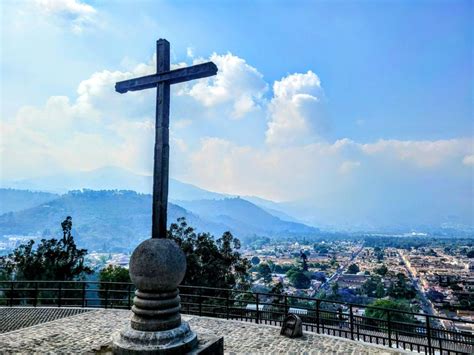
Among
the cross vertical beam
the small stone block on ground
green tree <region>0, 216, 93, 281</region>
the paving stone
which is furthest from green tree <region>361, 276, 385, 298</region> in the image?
the cross vertical beam

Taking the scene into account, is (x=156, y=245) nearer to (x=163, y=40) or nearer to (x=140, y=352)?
(x=140, y=352)

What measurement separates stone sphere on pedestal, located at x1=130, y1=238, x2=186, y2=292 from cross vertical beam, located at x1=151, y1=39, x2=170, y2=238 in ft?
1.78

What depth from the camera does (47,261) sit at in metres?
21.0

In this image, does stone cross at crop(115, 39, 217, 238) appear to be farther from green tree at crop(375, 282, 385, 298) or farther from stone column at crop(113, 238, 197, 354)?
green tree at crop(375, 282, 385, 298)

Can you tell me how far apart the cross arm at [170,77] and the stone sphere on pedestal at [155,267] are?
3.00 meters

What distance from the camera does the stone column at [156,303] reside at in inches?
192

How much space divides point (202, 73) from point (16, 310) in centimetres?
1152

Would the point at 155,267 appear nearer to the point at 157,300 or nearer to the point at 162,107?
the point at 157,300

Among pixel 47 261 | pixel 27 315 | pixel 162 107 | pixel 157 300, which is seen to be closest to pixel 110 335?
pixel 27 315

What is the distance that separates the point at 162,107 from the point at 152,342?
3978 millimetres

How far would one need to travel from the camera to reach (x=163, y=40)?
20.9ft

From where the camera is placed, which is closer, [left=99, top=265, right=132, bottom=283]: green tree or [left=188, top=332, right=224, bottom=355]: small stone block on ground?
[left=188, top=332, right=224, bottom=355]: small stone block on ground

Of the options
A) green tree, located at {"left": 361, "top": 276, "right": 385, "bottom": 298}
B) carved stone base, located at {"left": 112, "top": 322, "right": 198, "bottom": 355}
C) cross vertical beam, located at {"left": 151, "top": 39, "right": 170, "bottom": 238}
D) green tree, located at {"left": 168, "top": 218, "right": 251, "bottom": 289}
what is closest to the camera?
carved stone base, located at {"left": 112, "top": 322, "right": 198, "bottom": 355}

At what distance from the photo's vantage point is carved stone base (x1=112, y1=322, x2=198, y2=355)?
4723mm
